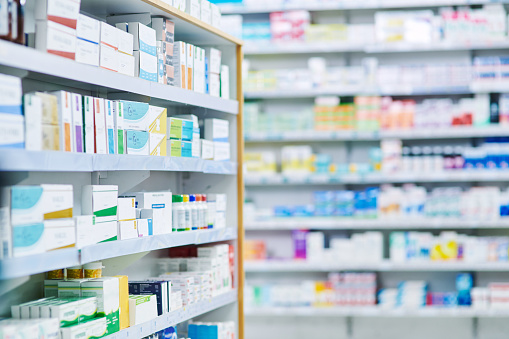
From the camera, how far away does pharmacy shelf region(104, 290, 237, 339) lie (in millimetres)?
2918

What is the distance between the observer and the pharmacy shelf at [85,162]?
223cm

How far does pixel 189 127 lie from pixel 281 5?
2840 millimetres

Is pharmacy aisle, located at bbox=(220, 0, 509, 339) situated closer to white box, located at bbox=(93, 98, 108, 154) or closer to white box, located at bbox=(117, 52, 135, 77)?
white box, located at bbox=(117, 52, 135, 77)

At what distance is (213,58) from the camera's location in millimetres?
3861

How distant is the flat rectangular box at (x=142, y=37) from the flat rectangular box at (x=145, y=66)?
0.08 feet

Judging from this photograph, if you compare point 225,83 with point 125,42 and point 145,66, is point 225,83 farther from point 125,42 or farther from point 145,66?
point 125,42

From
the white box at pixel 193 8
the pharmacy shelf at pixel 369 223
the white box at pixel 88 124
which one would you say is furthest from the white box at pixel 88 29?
the pharmacy shelf at pixel 369 223

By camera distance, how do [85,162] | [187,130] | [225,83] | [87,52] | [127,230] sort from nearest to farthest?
1. [85,162]
2. [87,52]
3. [127,230]
4. [187,130]
5. [225,83]

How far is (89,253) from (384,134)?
3823mm

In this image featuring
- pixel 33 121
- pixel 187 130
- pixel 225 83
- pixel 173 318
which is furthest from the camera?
pixel 225 83

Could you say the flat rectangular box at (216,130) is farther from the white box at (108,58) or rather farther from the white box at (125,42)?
the white box at (108,58)

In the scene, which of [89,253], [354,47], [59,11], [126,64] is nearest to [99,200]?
[89,253]

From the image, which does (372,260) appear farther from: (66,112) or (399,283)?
(66,112)

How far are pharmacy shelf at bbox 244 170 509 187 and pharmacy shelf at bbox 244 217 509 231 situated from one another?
0.34 metres
